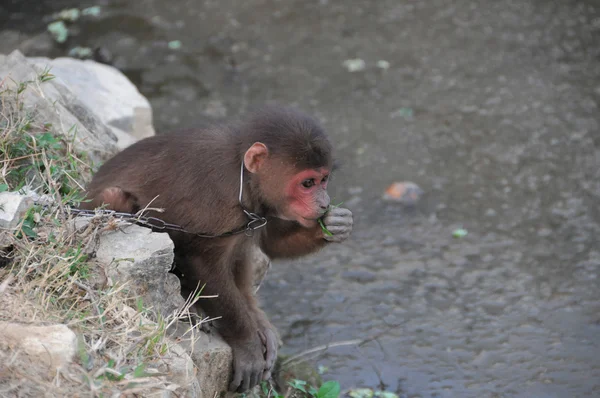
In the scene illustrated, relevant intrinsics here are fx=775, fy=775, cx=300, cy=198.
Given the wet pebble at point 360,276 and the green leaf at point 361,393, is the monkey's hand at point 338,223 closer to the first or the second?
the green leaf at point 361,393

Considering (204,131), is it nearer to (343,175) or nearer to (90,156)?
(90,156)

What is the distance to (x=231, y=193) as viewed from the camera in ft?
14.0

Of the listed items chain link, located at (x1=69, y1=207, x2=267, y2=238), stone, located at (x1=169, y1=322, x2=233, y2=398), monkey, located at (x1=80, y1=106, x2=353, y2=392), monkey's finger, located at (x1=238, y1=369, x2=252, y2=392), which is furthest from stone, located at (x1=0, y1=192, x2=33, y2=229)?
monkey's finger, located at (x1=238, y1=369, x2=252, y2=392)

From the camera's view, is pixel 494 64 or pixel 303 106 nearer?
pixel 303 106

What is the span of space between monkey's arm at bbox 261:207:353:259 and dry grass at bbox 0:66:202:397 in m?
1.21

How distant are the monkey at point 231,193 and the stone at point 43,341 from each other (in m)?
1.23

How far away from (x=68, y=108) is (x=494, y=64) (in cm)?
521

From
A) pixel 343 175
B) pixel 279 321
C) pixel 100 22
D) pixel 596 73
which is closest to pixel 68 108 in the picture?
pixel 279 321

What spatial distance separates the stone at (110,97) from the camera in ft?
20.3

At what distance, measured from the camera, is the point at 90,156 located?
17.1 feet

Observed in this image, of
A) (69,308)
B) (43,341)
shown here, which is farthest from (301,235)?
(43,341)

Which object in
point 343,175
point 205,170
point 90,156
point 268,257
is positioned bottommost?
point 343,175

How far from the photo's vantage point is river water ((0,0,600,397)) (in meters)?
5.65

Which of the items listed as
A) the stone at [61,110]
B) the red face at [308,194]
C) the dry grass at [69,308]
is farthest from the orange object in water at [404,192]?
the dry grass at [69,308]
